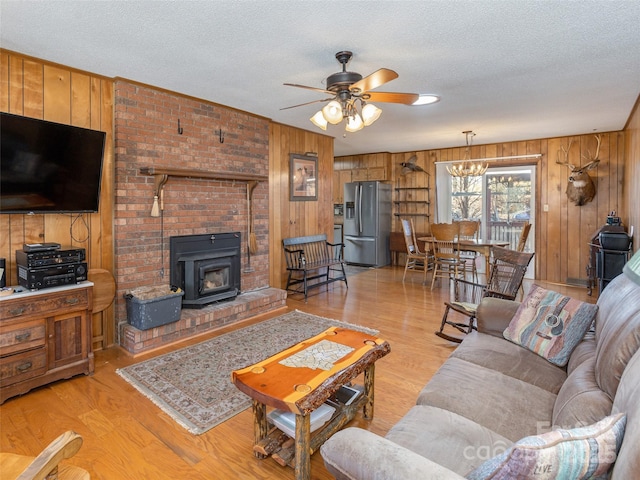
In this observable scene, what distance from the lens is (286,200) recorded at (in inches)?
208

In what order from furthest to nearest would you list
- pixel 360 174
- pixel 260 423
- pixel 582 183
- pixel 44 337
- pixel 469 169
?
pixel 360 174 → pixel 469 169 → pixel 582 183 → pixel 44 337 → pixel 260 423

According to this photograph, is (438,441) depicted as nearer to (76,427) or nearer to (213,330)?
(76,427)

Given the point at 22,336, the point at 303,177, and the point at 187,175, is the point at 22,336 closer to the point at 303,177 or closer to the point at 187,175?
the point at 187,175

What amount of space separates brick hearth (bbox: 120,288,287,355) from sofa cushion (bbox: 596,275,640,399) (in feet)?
10.6

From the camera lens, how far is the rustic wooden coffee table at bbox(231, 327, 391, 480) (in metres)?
1.64

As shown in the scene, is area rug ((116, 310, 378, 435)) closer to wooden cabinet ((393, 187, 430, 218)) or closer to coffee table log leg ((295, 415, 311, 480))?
coffee table log leg ((295, 415, 311, 480))

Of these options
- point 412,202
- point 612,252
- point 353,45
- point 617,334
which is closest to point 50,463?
point 617,334

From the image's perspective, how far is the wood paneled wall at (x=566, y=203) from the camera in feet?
18.3

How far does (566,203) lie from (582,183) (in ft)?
1.54

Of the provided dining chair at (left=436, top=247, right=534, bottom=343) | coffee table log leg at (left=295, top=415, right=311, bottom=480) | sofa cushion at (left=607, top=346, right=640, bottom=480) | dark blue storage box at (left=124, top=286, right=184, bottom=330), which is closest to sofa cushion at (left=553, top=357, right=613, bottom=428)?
sofa cushion at (left=607, top=346, right=640, bottom=480)

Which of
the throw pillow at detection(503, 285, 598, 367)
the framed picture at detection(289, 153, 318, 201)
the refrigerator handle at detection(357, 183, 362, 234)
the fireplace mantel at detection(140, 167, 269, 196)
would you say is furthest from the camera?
the refrigerator handle at detection(357, 183, 362, 234)

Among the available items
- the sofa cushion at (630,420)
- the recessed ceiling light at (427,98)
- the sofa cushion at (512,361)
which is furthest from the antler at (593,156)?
the sofa cushion at (630,420)

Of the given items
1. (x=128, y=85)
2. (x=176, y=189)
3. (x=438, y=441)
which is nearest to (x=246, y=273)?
(x=176, y=189)

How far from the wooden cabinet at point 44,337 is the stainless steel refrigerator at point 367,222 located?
5.56m
